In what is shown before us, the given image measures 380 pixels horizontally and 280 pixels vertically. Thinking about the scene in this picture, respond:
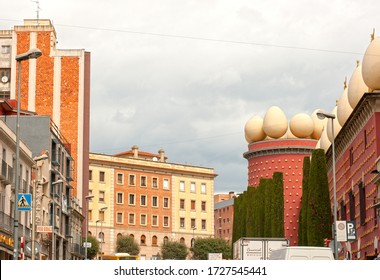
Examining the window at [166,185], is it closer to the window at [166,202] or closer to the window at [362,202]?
the window at [166,202]

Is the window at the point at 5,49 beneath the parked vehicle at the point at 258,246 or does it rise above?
above

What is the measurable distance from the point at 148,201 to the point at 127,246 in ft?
37.3

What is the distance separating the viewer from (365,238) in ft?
159

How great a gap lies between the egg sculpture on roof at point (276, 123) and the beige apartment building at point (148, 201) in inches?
1654

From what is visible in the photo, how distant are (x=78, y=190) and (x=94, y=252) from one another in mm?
16306

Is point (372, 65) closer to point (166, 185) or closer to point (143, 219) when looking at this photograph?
point (143, 219)

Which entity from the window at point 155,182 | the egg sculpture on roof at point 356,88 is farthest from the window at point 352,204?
the window at point 155,182

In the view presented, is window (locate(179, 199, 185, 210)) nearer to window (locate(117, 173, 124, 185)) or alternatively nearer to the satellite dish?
window (locate(117, 173, 124, 185))

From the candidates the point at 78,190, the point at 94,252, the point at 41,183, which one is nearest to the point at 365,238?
the point at 41,183

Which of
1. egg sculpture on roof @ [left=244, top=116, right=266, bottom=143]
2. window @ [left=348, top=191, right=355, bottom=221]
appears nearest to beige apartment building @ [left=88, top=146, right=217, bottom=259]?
egg sculpture on roof @ [left=244, top=116, right=266, bottom=143]

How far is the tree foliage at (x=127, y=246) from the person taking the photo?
12419 cm

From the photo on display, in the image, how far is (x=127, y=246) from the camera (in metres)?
124

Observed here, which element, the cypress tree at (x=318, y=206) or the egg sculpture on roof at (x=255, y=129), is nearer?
the cypress tree at (x=318, y=206)

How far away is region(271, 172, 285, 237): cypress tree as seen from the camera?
70.8 meters
